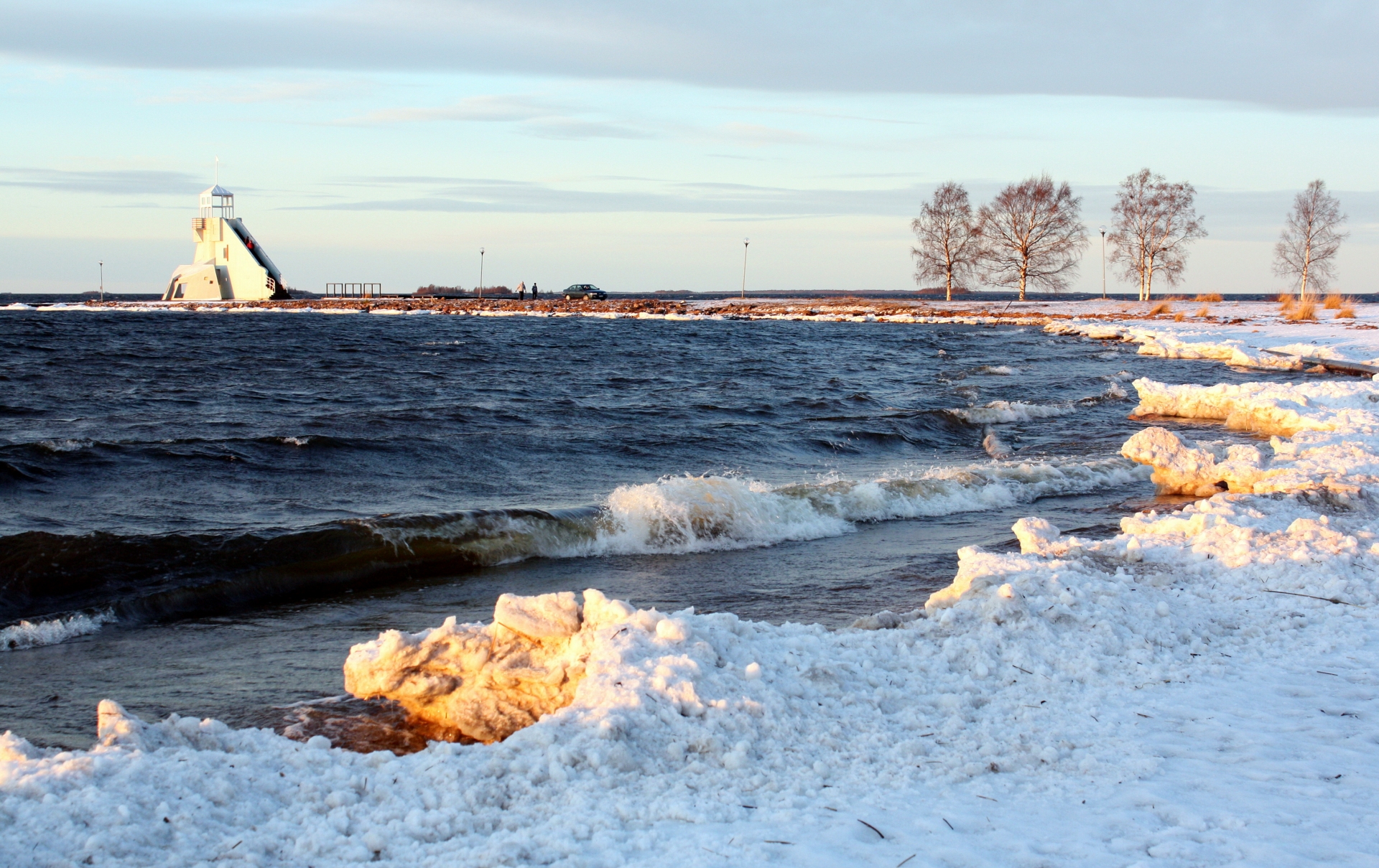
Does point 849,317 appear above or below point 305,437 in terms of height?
above

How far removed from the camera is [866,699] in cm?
398

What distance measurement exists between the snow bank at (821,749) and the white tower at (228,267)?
7654cm

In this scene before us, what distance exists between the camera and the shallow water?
6.37 metres

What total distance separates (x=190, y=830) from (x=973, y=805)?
2327mm

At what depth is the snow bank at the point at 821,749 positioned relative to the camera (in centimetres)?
288

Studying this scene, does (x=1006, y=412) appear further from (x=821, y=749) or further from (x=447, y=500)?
(x=821, y=749)

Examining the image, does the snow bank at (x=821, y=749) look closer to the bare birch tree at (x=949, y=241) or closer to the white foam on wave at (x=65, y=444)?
the white foam on wave at (x=65, y=444)

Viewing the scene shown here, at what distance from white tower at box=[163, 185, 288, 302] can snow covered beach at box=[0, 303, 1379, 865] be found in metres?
76.5

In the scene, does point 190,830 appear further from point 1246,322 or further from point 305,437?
point 1246,322

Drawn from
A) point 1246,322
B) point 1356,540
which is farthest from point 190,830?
point 1246,322

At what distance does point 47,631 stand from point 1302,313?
38282 mm

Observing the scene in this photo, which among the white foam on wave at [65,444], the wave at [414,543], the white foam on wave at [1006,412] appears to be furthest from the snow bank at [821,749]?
the white foam on wave at [1006,412]

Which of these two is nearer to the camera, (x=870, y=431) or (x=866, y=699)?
(x=866, y=699)

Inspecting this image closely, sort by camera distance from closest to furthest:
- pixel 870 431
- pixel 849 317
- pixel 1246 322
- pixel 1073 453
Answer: pixel 1073 453, pixel 870 431, pixel 1246 322, pixel 849 317
